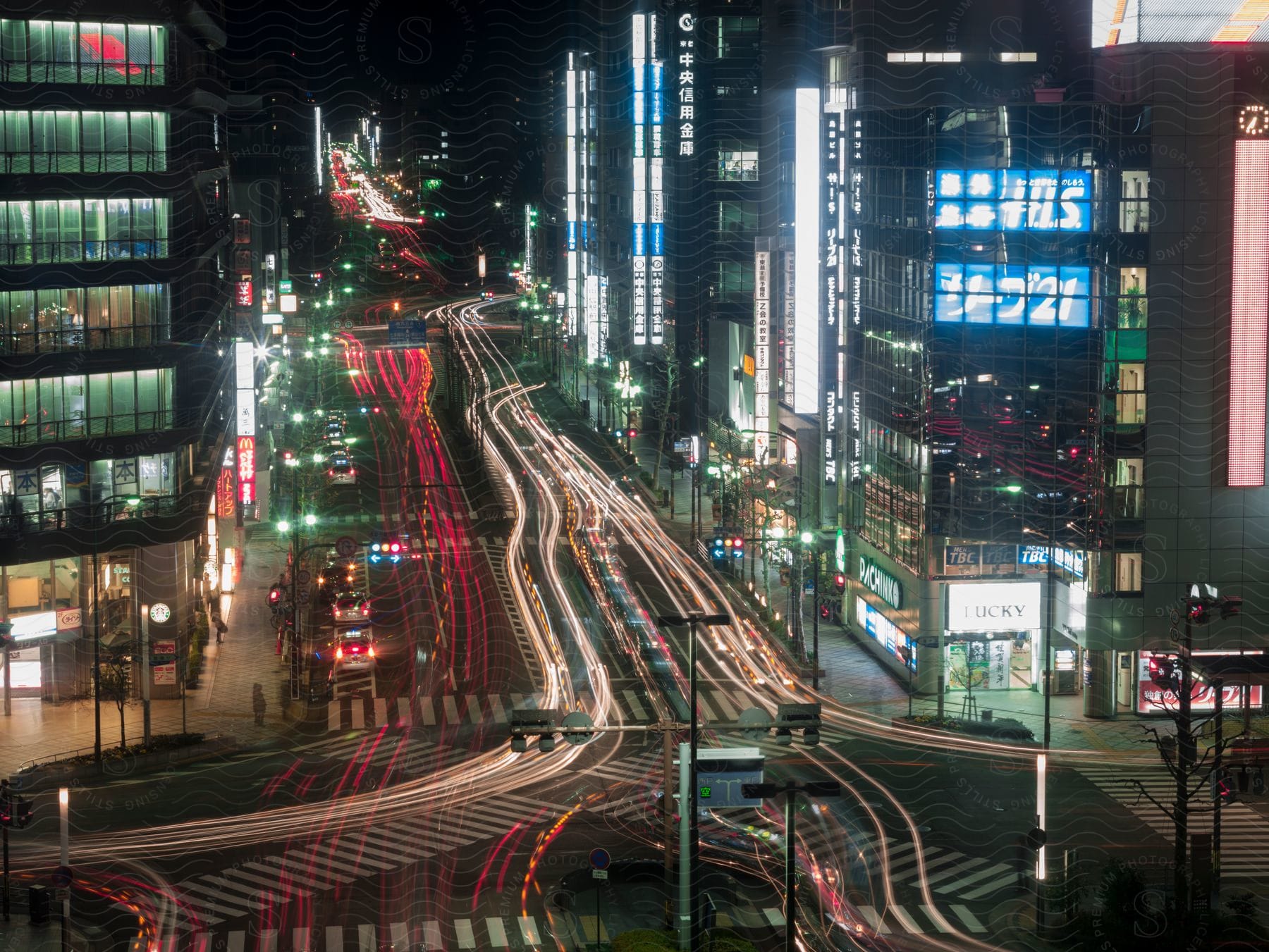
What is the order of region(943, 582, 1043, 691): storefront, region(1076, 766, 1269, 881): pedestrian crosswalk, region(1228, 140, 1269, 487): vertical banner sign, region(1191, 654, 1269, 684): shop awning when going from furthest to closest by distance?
1. region(943, 582, 1043, 691): storefront
2. region(1228, 140, 1269, 487): vertical banner sign
3. region(1191, 654, 1269, 684): shop awning
4. region(1076, 766, 1269, 881): pedestrian crosswalk

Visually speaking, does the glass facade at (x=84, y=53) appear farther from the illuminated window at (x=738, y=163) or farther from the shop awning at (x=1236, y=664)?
the illuminated window at (x=738, y=163)

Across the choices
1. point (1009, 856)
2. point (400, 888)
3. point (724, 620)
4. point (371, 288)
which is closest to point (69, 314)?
point (400, 888)

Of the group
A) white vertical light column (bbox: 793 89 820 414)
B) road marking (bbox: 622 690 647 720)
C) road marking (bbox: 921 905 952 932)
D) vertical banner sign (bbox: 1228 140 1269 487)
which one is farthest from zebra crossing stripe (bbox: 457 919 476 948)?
white vertical light column (bbox: 793 89 820 414)

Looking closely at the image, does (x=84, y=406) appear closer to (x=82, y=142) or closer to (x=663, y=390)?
(x=82, y=142)

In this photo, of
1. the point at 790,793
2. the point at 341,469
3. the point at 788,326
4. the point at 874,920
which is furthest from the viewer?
the point at 341,469

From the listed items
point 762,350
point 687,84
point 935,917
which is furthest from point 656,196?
point 935,917

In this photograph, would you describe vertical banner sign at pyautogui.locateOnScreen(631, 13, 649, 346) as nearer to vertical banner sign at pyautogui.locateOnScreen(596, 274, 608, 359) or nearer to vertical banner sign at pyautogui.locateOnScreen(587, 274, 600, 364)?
vertical banner sign at pyautogui.locateOnScreen(596, 274, 608, 359)

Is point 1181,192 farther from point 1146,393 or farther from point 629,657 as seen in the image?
point 629,657
